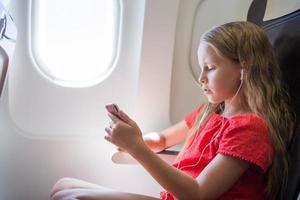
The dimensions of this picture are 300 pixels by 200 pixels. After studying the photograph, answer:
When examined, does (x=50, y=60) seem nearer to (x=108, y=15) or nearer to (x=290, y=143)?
(x=108, y=15)

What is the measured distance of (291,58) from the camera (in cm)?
112

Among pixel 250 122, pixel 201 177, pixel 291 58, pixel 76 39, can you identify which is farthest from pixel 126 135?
pixel 76 39

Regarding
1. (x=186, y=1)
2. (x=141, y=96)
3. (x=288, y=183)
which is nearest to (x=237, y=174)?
(x=288, y=183)

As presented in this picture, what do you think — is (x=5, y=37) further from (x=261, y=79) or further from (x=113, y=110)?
(x=261, y=79)

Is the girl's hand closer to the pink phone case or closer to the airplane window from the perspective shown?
the pink phone case

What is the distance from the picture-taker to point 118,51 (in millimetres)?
1579

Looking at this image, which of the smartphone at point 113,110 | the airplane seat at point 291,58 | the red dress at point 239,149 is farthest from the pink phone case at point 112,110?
the airplane seat at point 291,58

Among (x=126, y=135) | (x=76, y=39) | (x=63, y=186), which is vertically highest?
(x=76, y=39)

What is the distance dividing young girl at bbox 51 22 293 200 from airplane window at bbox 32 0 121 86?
0.56 metres

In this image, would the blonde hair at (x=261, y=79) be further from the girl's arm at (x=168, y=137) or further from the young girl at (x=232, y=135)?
the girl's arm at (x=168, y=137)

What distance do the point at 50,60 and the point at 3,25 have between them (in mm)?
586

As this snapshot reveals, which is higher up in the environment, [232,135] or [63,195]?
[232,135]

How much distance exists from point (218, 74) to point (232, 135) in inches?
7.3

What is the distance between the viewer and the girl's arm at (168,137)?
1.38 m
